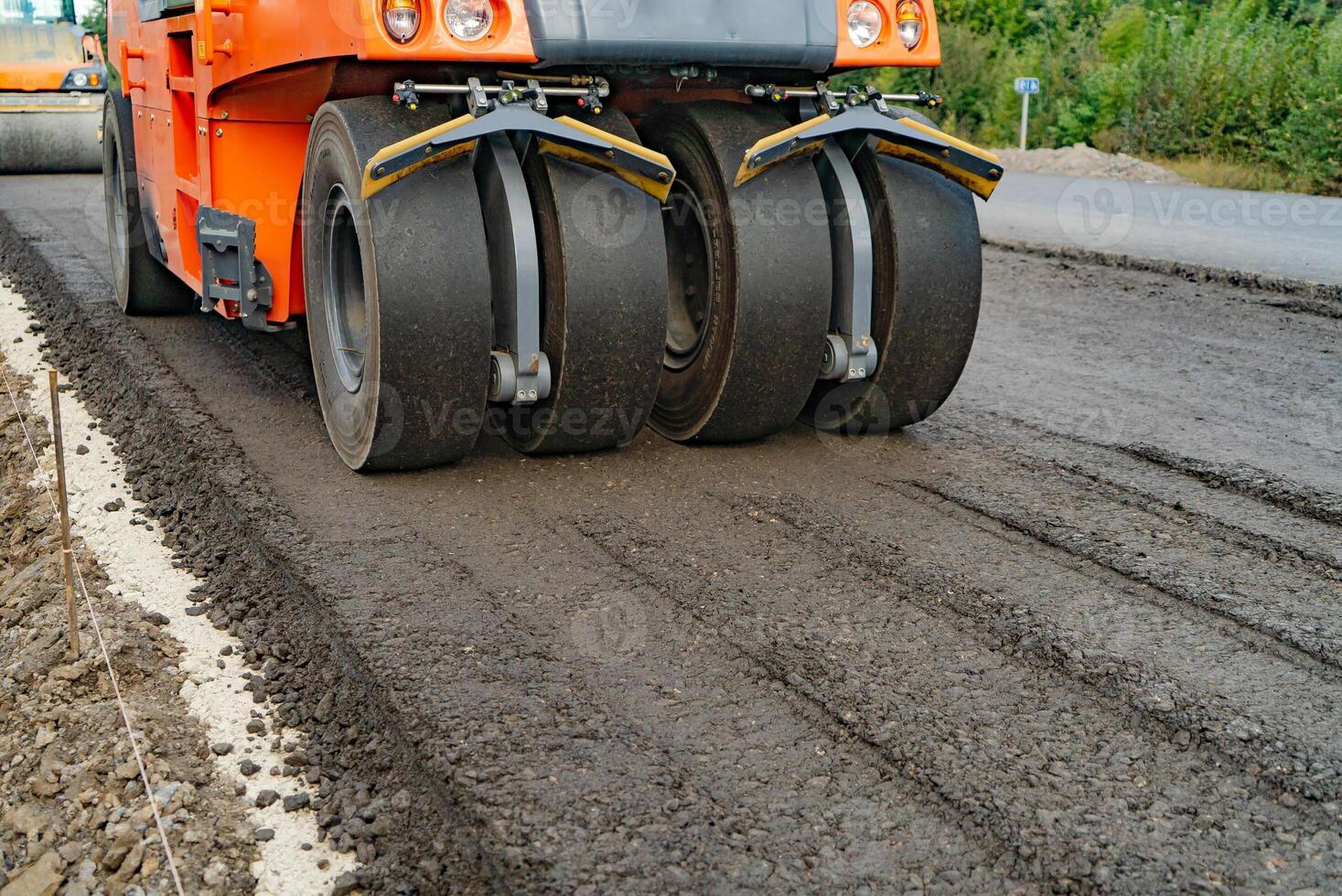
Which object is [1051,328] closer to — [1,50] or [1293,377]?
[1293,377]

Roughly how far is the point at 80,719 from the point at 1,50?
15201 mm

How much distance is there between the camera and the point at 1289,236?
1105 cm

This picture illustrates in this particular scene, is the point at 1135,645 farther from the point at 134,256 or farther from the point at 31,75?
the point at 31,75

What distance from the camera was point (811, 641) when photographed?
132 inches

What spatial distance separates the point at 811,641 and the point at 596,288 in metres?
1.55

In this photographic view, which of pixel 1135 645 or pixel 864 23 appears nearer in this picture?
pixel 1135 645

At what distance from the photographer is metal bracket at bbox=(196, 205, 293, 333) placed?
511cm

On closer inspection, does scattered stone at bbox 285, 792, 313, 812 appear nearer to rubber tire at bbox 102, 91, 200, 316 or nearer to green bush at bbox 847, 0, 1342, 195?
rubber tire at bbox 102, 91, 200, 316

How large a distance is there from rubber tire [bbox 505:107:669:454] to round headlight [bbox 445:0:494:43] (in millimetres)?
476

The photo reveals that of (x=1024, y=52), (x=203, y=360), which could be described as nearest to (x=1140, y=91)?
(x=1024, y=52)

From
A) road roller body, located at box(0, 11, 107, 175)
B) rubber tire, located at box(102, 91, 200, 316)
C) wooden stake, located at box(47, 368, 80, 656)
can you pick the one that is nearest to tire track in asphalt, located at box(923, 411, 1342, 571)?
wooden stake, located at box(47, 368, 80, 656)

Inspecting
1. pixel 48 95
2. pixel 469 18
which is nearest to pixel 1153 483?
pixel 469 18

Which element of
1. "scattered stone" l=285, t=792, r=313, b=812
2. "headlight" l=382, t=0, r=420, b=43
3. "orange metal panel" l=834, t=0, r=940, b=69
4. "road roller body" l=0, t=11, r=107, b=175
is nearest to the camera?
"scattered stone" l=285, t=792, r=313, b=812

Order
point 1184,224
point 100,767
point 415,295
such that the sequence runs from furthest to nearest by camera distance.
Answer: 1. point 1184,224
2. point 415,295
3. point 100,767
